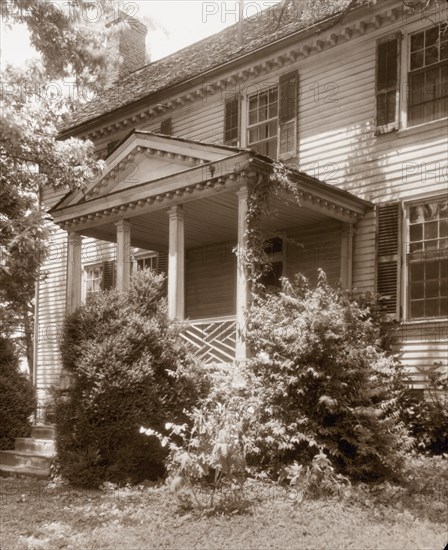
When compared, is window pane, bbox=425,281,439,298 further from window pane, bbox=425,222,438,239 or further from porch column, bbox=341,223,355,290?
porch column, bbox=341,223,355,290

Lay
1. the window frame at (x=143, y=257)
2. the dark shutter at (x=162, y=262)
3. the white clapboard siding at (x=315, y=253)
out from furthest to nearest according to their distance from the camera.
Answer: the window frame at (x=143, y=257), the dark shutter at (x=162, y=262), the white clapboard siding at (x=315, y=253)

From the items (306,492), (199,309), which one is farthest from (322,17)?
(306,492)

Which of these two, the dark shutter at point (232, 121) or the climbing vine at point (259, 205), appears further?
the dark shutter at point (232, 121)

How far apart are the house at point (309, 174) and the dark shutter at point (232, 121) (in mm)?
36

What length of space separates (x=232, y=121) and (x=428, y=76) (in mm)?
4897

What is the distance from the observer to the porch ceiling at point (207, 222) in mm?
12734

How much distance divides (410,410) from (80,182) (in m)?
8.00

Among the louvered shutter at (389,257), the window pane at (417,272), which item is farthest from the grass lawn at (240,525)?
the window pane at (417,272)

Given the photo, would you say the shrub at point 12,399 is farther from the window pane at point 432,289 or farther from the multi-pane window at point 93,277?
the window pane at point 432,289

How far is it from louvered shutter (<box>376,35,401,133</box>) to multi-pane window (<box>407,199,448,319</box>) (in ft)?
5.76

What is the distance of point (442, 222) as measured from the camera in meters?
12.1

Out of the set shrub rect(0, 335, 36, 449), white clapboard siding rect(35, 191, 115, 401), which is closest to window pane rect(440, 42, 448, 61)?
shrub rect(0, 335, 36, 449)

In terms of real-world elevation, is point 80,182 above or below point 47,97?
below

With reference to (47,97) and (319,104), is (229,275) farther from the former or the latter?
(47,97)
